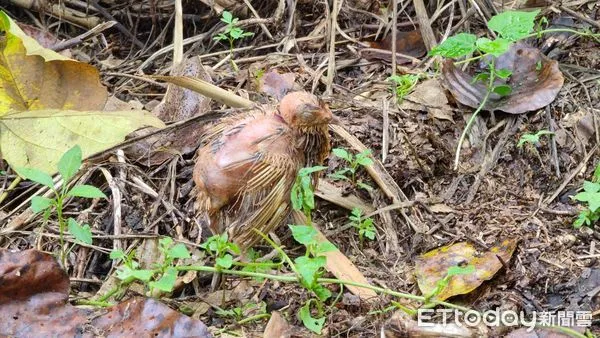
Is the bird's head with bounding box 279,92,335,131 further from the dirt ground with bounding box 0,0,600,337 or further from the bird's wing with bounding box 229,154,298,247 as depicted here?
the dirt ground with bounding box 0,0,600,337

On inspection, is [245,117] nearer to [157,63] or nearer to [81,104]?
[81,104]

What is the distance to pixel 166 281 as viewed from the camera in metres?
2.11

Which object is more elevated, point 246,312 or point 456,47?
point 456,47

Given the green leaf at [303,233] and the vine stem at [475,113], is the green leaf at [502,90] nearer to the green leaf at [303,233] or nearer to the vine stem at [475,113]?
the vine stem at [475,113]

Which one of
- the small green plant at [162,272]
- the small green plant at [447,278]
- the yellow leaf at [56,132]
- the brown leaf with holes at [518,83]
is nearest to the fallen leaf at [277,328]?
the small green plant at [162,272]

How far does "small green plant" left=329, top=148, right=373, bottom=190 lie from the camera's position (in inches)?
103

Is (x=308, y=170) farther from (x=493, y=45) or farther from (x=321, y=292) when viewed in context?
(x=493, y=45)

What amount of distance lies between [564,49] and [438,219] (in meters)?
1.12

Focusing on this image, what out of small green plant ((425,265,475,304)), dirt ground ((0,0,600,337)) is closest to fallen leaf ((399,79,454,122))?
dirt ground ((0,0,600,337))

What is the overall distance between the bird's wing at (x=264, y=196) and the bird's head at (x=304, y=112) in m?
0.10

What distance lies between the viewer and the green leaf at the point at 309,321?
84.7 inches

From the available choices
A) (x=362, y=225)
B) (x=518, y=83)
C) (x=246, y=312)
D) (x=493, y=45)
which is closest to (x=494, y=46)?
(x=493, y=45)

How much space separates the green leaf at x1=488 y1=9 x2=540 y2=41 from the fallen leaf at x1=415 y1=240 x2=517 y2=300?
2.77 feet

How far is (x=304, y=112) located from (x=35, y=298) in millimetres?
878
